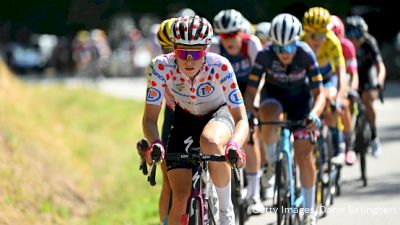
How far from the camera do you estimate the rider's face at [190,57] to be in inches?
302

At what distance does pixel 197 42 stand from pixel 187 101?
60 centimetres

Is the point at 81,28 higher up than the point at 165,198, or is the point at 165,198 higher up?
the point at 81,28

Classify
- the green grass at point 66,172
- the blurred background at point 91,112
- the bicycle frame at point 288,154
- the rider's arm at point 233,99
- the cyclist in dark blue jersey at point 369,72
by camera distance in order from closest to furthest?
the rider's arm at point 233,99, the bicycle frame at point 288,154, the green grass at point 66,172, the blurred background at point 91,112, the cyclist in dark blue jersey at point 369,72

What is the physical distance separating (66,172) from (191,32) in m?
6.86

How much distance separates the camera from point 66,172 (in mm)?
14133

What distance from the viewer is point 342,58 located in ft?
39.4

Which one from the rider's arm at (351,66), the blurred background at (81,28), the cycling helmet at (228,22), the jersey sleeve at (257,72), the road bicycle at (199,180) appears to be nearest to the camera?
the road bicycle at (199,180)

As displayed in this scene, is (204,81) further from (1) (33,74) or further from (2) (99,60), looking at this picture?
(1) (33,74)

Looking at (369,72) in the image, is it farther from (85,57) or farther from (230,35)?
(85,57)

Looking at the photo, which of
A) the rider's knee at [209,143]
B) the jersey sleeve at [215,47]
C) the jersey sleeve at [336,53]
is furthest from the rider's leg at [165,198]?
the jersey sleeve at [336,53]

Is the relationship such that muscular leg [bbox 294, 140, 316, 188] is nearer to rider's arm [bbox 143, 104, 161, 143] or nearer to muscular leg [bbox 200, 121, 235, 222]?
muscular leg [bbox 200, 121, 235, 222]

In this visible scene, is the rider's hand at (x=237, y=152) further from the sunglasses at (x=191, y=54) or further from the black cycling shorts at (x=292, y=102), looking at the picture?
the black cycling shorts at (x=292, y=102)

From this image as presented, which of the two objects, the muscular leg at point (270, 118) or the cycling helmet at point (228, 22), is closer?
the muscular leg at point (270, 118)

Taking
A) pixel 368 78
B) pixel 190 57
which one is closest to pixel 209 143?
pixel 190 57
